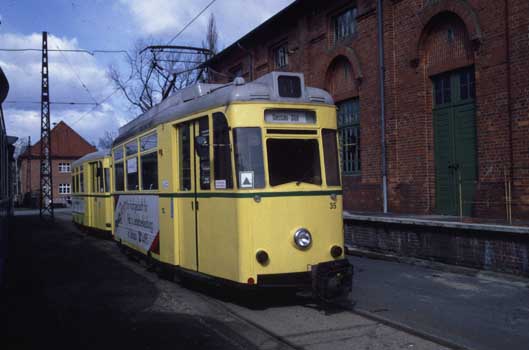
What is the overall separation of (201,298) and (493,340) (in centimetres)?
410

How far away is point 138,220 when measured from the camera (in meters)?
11.3

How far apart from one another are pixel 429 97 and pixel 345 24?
501 cm

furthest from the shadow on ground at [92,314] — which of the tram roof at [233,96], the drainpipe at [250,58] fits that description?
the drainpipe at [250,58]

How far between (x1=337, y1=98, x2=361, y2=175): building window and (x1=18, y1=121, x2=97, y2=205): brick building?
191 ft

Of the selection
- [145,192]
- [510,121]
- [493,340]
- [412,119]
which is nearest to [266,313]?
[493,340]

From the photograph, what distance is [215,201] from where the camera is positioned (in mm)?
7746

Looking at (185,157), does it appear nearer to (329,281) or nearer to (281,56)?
(329,281)

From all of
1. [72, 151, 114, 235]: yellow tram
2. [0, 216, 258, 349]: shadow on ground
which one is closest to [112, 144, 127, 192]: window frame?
[0, 216, 258, 349]: shadow on ground

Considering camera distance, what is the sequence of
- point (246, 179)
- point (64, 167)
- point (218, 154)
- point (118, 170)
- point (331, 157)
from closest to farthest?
point (246, 179) < point (218, 154) < point (331, 157) < point (118, 170) < point (64, 167)

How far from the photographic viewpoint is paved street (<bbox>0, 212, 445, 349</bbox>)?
19.9ft

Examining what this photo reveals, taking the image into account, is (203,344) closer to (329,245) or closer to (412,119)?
(329,245)

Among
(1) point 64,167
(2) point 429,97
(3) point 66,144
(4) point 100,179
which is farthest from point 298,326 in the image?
(3) point 66,144

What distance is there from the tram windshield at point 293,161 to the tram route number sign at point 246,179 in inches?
10.6

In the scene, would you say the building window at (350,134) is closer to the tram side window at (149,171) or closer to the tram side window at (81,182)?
the tram side window at (149,171)
